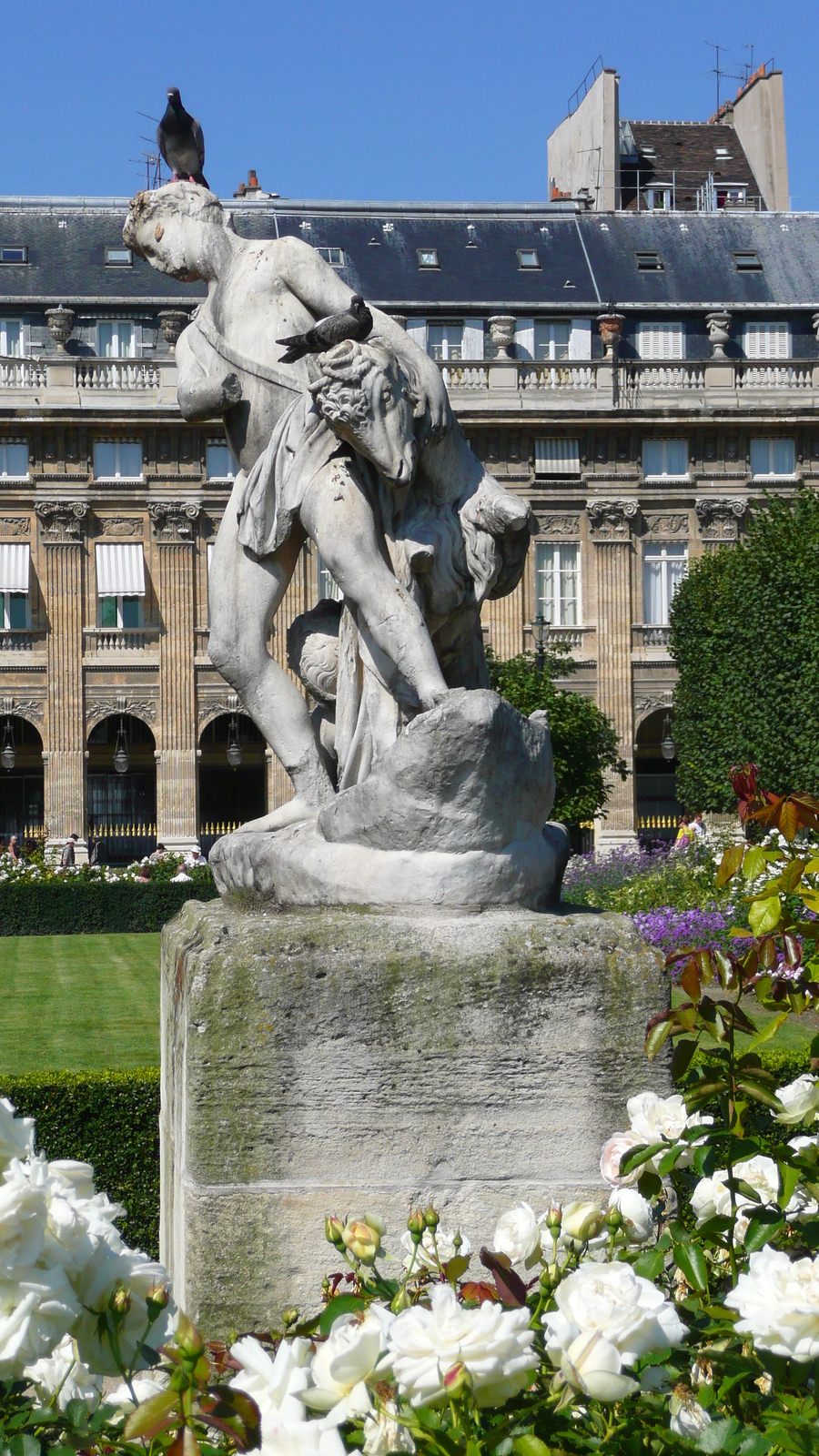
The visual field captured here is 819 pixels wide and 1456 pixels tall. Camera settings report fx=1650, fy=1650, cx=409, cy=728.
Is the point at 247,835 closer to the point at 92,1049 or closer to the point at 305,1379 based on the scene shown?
the point at 305,1379

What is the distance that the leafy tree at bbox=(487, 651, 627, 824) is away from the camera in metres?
21.6

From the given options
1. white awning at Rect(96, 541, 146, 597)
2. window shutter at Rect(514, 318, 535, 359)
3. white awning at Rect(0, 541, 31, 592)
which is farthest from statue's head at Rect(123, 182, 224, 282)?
window shutter at Rect(514, 318, 535, 359)

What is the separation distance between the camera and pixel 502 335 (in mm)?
32281

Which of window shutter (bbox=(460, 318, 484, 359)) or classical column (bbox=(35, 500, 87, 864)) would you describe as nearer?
classical column (bbox=(35, 500, 87, 864))

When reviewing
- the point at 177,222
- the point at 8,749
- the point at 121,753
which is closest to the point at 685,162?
the point at 121,753

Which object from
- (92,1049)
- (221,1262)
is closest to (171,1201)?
(221,1262)

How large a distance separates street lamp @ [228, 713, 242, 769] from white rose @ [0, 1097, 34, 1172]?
29.8 m

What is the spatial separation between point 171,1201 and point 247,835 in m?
0.70

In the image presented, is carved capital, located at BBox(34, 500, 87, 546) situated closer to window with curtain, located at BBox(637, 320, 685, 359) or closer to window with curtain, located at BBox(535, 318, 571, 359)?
window with curtain, located at BBox(535, 318, 571, 359)

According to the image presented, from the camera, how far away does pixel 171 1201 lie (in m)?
3.07

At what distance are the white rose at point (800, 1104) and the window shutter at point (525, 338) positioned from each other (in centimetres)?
3216

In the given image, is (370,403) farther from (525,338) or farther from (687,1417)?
(525,338)

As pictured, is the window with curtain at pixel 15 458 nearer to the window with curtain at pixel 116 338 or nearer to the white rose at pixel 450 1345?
the window with curtain at pixel 116 338

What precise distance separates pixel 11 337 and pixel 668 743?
1498cm
